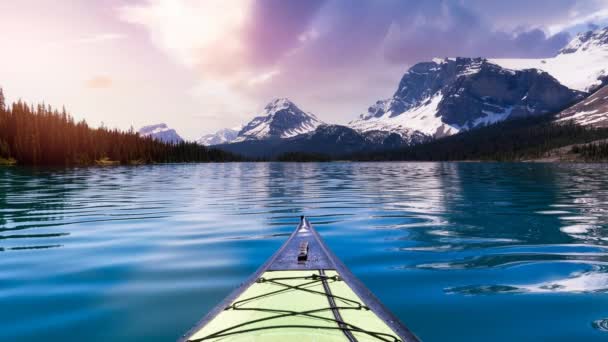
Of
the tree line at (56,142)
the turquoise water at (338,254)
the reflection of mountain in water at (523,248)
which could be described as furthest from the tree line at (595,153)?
the tree line at (56,142)

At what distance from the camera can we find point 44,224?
16953 millimetres

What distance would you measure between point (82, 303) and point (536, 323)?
348 inches

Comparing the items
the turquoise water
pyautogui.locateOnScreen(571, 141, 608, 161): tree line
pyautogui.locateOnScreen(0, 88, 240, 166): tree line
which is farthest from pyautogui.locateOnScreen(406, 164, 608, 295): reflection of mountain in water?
pyautogui.locateOnScreen(571, 141, 608, 161): tree line

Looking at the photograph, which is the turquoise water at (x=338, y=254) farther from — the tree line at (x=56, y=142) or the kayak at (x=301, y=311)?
the tree line at (x=56, y=142)

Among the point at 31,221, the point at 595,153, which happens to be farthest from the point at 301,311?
the point at 595,153

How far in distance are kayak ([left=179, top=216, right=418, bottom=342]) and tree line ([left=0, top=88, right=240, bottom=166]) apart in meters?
126

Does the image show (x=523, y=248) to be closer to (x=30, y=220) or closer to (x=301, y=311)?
(x=301, y=311)

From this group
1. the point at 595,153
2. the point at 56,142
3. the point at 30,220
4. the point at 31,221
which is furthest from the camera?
the point at 595,153

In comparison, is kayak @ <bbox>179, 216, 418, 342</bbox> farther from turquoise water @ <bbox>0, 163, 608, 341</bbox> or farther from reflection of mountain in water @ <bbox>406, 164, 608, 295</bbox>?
reflection of mountain in water @ <bbox>406, 164, 608, 295</bbox>

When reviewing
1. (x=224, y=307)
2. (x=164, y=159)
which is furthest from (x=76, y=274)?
(x=164, y=159)

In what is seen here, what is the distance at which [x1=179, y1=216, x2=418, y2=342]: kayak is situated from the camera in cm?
523

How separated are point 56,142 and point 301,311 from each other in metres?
134

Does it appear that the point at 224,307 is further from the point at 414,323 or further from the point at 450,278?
the point at 450,278

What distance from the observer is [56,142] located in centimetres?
11594
